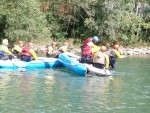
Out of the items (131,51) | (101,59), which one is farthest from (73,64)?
(131,51)

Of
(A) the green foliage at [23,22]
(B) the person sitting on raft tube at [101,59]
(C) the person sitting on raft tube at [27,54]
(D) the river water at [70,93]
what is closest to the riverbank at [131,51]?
(A) the green foliage at [23,22]

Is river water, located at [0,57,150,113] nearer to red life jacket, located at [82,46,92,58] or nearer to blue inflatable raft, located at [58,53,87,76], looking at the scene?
blue inflatable raft, located at [58,53,87,76]

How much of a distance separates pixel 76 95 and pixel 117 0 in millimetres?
20905

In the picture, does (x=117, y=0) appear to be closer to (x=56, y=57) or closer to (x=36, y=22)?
(x=36, y=22)

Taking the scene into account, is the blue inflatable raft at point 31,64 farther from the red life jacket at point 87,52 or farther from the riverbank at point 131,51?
the riverbank at point 131,51

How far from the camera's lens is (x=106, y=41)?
108 feet

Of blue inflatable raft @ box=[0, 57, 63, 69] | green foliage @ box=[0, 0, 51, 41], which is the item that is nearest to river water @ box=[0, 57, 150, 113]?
blue inflatable raft @ box=[0, 57, 63, 69]

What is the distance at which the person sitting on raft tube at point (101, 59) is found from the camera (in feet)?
50.2

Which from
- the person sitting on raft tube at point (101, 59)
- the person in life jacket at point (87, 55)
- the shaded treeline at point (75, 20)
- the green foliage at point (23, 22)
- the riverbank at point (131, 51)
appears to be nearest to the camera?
the person sitting on raft tube at point (101, 59)

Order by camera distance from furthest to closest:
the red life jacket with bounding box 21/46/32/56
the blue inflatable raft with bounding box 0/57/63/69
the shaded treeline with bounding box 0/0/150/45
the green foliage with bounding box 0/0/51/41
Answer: the shaded treeline with bounding box 0/0/150/45 < the green foliage with bounding box 0/0/51/41 < the red life jacket with bounding box 21/46/32/56 < the blue inflatable raft with bounding box 0/57/63/69

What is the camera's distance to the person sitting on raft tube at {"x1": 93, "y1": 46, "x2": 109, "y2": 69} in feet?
50.2

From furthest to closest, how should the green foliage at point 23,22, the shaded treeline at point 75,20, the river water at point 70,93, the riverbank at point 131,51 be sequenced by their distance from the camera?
1. the riverbank at point 131,51
2. the shaded treeline at point 75,20
3. the green foliage at point 23,22
4. the river water at point 70,93

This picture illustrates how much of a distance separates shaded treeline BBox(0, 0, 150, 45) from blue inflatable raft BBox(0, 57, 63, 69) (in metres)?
11.0

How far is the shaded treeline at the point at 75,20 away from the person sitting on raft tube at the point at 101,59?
13.7 metres
